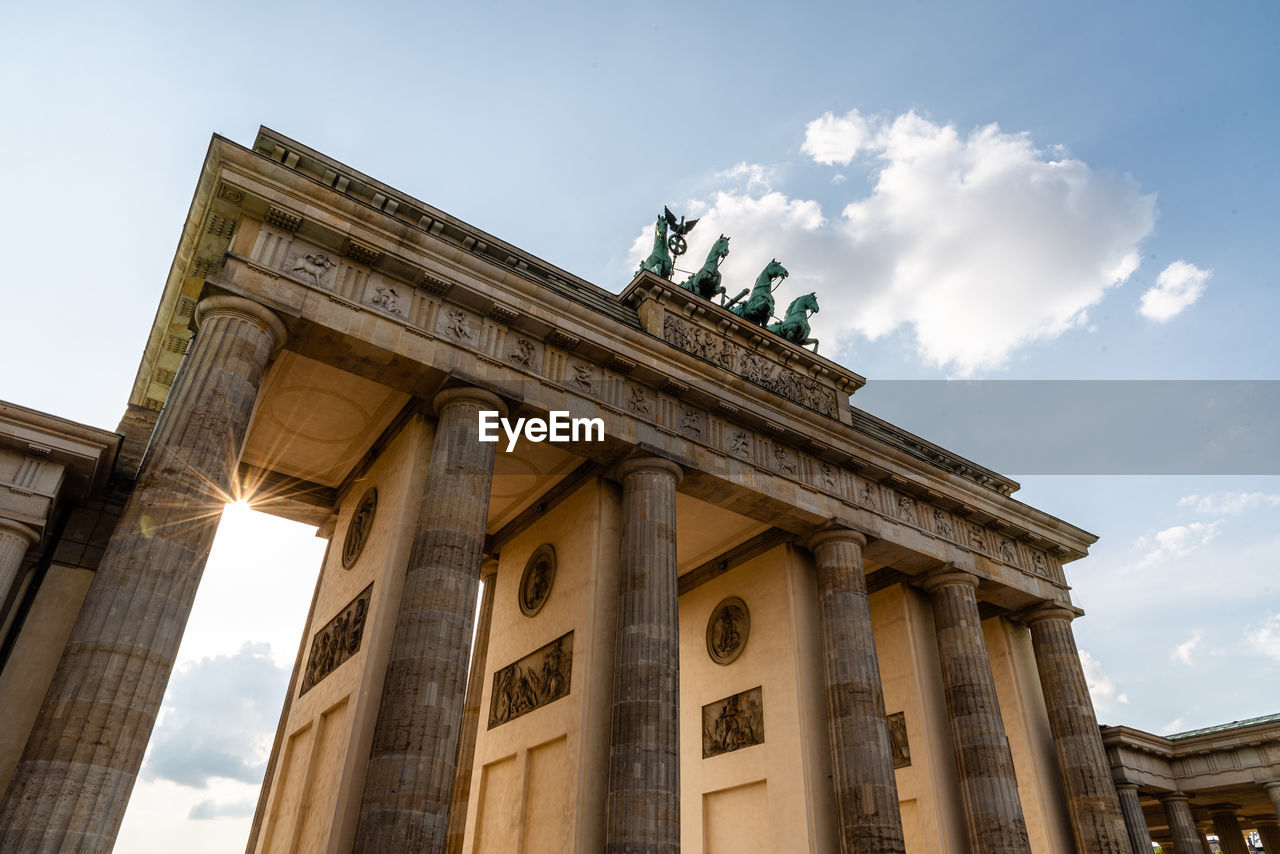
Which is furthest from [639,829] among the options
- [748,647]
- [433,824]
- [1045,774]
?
[1045,774]

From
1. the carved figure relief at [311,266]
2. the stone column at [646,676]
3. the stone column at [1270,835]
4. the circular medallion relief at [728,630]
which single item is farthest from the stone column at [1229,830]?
the carved figure relief at [311,266]

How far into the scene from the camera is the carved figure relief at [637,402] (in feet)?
58.7

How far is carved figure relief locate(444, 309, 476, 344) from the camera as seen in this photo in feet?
52.7

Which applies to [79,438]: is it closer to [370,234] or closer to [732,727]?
[370,234]

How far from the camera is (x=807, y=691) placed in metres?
19.2

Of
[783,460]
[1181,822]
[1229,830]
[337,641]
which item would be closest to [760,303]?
[783,460]

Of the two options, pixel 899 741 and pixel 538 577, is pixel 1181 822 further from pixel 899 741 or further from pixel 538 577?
pixel 538 577

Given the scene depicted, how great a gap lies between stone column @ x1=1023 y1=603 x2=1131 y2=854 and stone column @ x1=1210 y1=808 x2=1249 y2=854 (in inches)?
329

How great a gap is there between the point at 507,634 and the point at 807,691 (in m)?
7.10

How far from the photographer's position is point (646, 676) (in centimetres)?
1514

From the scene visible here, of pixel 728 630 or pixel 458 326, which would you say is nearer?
pixel 458 326

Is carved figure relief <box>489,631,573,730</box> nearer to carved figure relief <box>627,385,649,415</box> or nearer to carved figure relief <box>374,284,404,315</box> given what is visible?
carved figure relief <box>627,385,649,415</box>

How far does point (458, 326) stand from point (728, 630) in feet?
37.0

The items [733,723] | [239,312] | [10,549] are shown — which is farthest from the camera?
[733,723]
